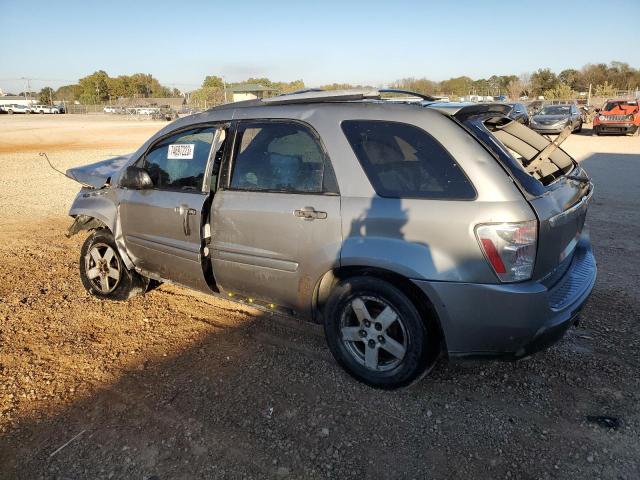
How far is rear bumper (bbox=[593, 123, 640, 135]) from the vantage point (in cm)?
2388

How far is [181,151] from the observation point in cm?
392

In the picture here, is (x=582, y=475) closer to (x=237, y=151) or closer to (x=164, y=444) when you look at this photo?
(x=164, y=444)

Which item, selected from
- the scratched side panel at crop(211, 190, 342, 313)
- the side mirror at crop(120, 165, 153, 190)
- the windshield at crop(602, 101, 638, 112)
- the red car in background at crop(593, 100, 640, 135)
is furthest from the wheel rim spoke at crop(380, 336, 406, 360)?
the windshield at crop(602, 101, 638, 112)

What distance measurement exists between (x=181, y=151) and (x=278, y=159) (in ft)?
3.24

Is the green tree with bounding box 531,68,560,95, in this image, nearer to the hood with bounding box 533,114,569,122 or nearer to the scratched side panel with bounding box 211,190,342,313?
the hood with bounding box 533,114,569,122

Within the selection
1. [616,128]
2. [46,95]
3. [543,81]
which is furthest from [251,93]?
[46,95]

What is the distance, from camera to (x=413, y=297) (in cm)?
286

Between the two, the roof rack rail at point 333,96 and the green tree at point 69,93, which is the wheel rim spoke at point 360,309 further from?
the green tree at point 69,93

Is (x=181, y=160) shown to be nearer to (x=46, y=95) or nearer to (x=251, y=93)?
(x=251, y=93)

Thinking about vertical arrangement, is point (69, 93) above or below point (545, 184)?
above

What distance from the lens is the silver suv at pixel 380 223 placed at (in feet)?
8.57

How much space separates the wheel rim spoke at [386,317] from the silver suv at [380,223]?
0.4 inches

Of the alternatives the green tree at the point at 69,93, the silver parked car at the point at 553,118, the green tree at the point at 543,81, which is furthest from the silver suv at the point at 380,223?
the green tree at the point at 69,93

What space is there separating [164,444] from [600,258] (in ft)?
16.4
